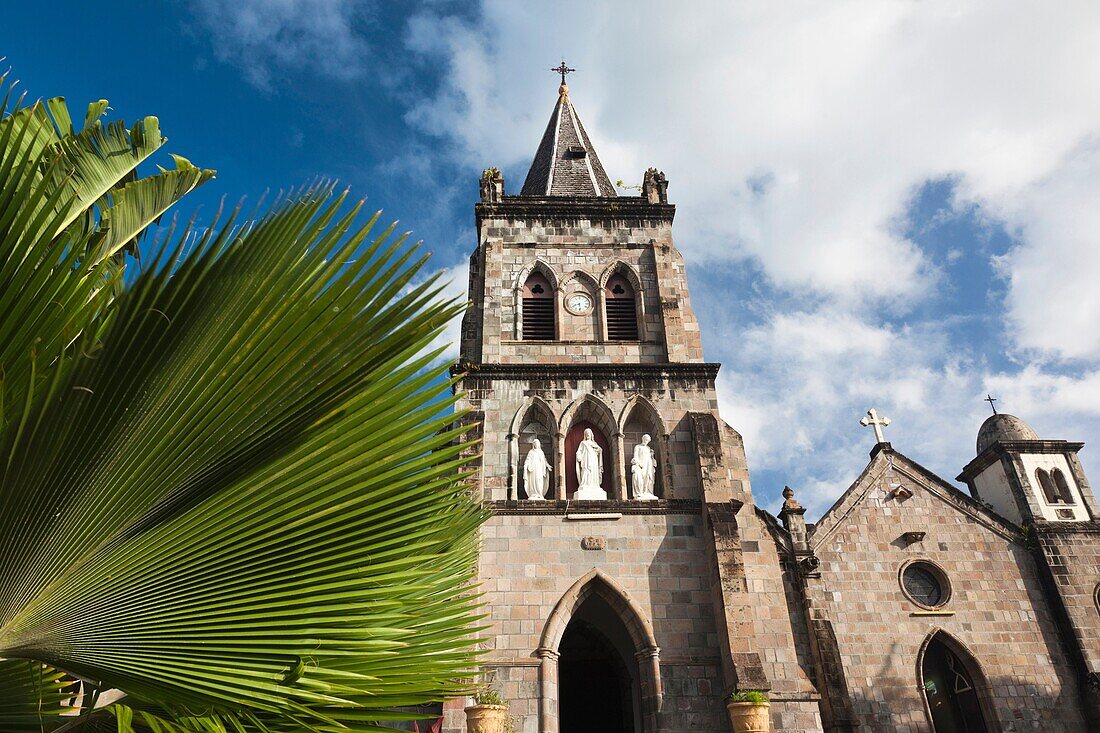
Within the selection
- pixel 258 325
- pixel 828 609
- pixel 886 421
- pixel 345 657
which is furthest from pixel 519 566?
pixel 886 421

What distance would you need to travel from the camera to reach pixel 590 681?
1655 centimetres

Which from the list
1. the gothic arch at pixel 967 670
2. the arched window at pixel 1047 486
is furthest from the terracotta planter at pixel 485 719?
the arched window at pixel 1047 486

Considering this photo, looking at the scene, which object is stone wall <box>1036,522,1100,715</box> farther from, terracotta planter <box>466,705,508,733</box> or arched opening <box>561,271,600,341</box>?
terracotta planter <box>466,705,508,733</box>

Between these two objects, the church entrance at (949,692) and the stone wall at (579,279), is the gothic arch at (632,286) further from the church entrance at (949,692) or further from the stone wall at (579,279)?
the church entrance at (949,692)

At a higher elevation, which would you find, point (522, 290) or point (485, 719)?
point (522, 290)

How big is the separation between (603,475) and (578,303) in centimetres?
466

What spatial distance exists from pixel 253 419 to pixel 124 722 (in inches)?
50.1

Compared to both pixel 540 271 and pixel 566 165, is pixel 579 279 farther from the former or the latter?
pixel 566 165

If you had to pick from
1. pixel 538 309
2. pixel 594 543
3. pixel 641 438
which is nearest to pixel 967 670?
pixel 641 438

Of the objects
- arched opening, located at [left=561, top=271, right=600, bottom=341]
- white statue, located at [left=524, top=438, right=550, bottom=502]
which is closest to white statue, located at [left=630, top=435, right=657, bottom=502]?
white statue, located at [left=524, top=438, right=550, bottom=502]

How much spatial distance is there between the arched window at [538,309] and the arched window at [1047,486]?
48.9ft

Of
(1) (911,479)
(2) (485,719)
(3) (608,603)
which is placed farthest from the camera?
(1) (911,479)

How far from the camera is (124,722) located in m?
2.71

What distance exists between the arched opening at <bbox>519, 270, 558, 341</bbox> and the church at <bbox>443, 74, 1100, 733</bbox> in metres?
0.05
